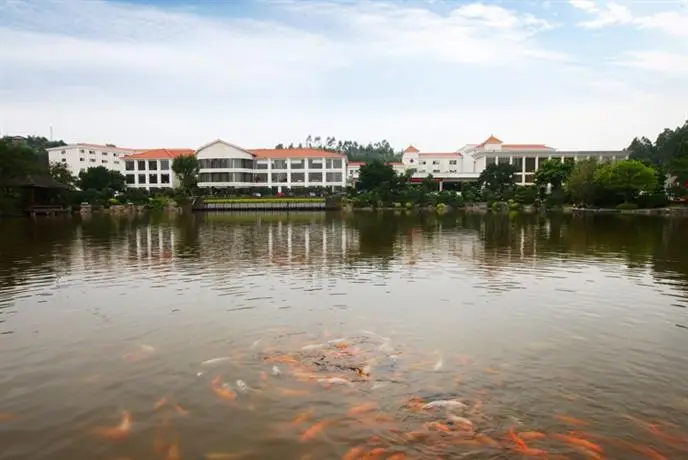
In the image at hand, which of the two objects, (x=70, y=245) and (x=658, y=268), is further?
(x=70, y=245)

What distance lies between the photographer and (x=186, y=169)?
69688mm

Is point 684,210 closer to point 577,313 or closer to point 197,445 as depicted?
point 577,313

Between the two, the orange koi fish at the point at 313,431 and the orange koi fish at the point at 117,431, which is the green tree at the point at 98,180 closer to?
the orange koi fish at the point at 117,431

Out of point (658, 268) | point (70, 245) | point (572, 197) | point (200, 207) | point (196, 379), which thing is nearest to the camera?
point (196, 379)

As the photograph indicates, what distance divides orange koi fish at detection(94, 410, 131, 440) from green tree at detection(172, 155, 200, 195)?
6548cm

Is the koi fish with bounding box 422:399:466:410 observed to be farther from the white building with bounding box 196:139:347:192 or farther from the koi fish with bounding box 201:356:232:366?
the white building with bounding box 196:139:347:192

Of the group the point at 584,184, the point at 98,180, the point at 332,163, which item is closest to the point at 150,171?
the point at 98,180

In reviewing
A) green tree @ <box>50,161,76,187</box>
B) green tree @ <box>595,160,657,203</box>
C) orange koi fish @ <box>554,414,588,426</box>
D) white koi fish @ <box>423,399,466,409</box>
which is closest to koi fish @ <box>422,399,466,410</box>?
white koi fish @ <box>423,399,466,409</box>

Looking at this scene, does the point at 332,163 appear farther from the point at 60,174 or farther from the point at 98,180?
the point at 60,174

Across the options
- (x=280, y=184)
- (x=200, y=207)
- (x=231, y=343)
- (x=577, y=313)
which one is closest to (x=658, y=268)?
(x=577, y=313)

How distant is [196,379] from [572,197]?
5804 cm

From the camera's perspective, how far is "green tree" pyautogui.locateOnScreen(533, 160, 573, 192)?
6462 centimetres

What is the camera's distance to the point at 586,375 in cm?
822

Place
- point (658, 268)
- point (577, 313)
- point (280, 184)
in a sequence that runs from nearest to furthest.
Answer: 1. point (577, 313)
2. point (658, 268)
3. point (280, 184)
